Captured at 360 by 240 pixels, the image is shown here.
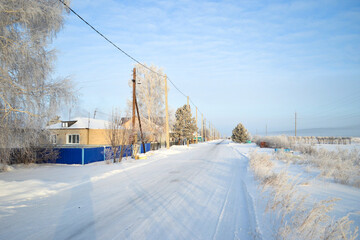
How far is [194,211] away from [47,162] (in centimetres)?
1337

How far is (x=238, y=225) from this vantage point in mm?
3658

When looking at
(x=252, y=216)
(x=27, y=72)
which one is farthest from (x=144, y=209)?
(x=27, y=72)

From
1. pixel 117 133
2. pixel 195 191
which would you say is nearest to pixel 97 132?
pixel 117 133

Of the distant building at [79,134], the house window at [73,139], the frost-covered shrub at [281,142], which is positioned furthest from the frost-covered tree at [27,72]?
the frost-covered shrub at [281,142]

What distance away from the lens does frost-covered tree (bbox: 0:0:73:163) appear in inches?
272

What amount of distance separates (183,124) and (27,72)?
3147cm

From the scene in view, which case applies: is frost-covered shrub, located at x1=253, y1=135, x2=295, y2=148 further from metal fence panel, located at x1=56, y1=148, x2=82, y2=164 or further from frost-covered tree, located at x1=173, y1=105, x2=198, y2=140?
metal fence panel, located at x1=56, y1=148, x2=82, y2=164

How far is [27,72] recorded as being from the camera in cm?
Answer: 760

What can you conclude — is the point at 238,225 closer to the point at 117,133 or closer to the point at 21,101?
the point at 21,101

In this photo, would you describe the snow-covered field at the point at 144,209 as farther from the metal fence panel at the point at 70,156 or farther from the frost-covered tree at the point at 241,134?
the frost-covered tree at the point at 241,134

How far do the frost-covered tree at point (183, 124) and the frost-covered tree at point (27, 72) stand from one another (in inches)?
1147

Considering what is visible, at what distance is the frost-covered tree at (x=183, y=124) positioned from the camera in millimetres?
37625

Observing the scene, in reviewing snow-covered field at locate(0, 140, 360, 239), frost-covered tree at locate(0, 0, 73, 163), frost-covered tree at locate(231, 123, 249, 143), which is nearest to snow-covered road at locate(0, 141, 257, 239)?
snow-covered field at locate(0, 140, 360, 239)

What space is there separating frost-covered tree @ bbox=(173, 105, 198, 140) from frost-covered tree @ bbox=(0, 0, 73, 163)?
2914cm
